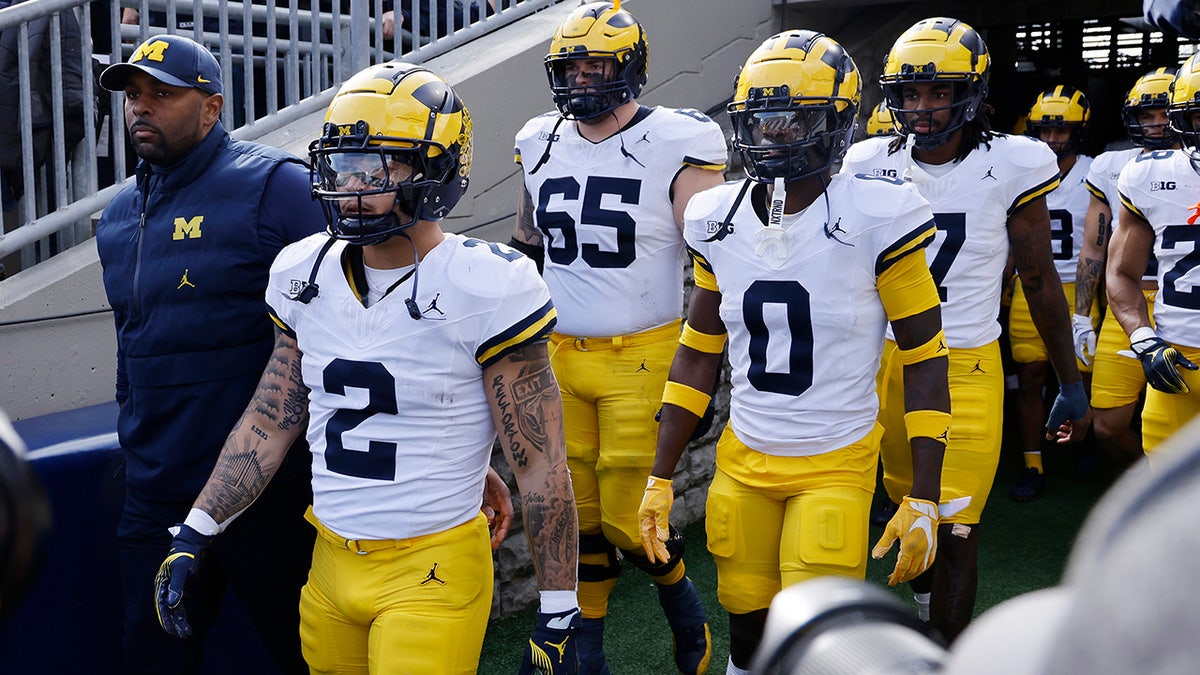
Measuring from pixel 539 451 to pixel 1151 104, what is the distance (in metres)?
5.06

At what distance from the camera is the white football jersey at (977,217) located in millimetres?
4398

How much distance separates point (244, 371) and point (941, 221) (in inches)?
97.4

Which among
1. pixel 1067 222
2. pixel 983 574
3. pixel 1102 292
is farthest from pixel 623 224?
pixel 1067 222

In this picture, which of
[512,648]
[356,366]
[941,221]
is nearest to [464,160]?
[356,366]

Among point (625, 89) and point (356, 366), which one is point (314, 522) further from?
point (625, 89)

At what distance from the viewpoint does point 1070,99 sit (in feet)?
24.8

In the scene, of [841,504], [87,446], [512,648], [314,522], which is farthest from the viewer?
[512,648]

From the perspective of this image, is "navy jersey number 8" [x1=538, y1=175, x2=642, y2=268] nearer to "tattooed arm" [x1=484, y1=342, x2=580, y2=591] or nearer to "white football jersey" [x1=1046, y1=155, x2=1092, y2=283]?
"tattooed arm" [x1=484, y1=342, x2=580, y2=591]

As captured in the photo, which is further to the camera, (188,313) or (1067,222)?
(1067,222)

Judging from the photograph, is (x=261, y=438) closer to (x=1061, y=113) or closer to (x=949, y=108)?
(x=949, y=108)

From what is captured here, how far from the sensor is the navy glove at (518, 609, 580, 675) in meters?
2.93

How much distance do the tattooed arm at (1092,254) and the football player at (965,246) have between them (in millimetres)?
1398

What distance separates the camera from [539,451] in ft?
9.80

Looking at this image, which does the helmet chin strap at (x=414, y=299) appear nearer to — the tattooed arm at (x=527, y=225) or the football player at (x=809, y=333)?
the football player at (x=809, y=333)
